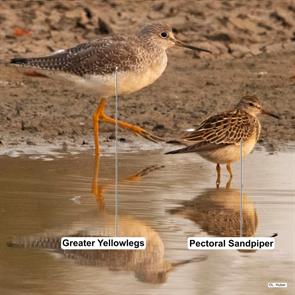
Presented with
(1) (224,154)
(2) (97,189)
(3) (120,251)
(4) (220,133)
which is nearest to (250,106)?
(4) (220,133)

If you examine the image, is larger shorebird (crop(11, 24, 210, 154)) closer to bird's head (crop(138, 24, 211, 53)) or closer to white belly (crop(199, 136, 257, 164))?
bird's head (crop(138, 24, 211, 53))

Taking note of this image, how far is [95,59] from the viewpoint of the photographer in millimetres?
13203

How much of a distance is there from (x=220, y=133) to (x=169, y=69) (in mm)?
4623

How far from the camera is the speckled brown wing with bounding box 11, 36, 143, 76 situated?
13.1 meters

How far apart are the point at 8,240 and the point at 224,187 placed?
259 centimetres

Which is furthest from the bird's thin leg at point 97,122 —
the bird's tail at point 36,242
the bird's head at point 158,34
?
the bird's tail at point 36,242

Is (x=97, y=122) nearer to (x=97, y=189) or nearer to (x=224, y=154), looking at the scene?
(x=224, y=154)

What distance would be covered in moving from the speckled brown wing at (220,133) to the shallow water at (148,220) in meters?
0.29

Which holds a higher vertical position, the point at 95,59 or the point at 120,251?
the point at 95,59

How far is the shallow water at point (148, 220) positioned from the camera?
8.25 metres

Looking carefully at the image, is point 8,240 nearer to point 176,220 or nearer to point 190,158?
point 176,220

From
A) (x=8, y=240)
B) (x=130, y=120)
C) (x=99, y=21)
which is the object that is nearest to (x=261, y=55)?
(x=99, y=21)

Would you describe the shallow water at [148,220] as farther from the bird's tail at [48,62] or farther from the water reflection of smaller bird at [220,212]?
the bird's tail at [48,62]

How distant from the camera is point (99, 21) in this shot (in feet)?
56.3
